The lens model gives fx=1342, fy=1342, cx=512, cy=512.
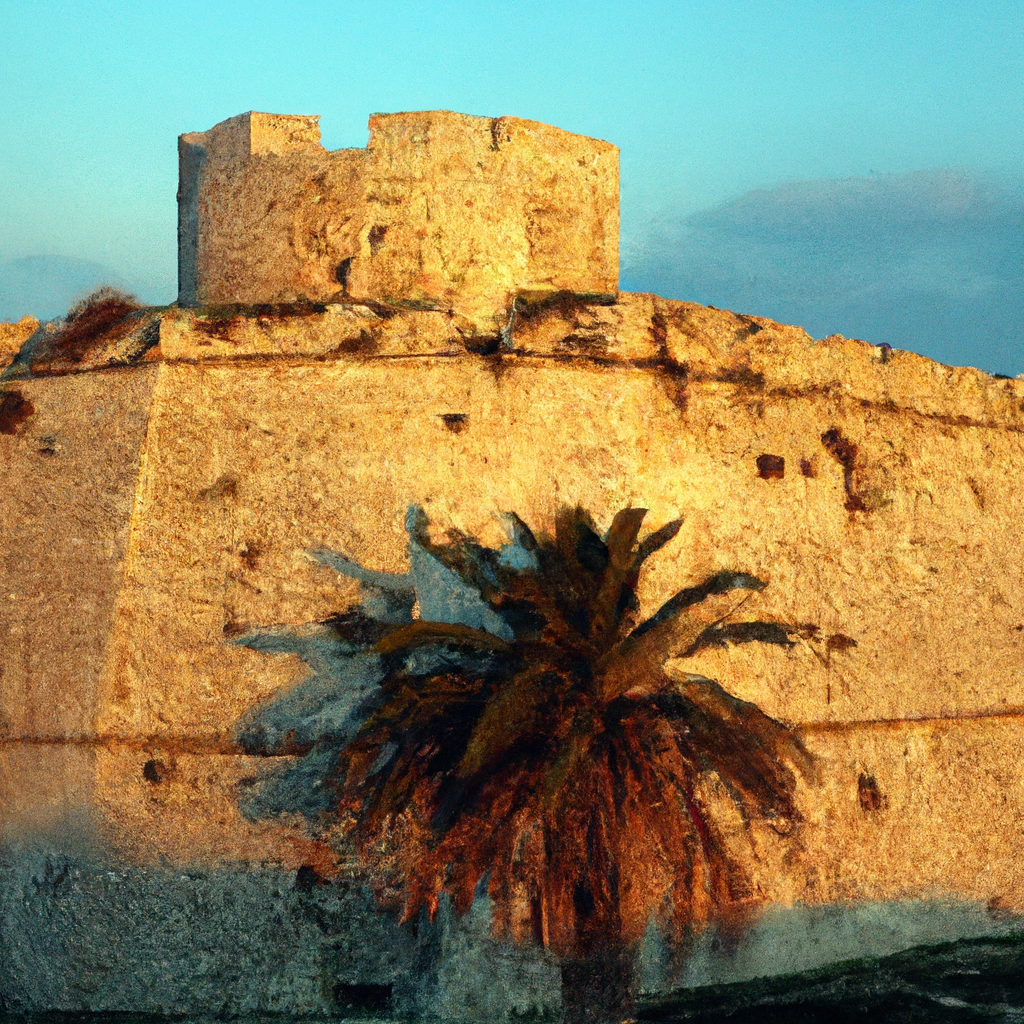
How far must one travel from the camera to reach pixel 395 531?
26.4 ft

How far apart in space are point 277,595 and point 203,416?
1.20 meters

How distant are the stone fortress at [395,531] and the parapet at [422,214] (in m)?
0.02

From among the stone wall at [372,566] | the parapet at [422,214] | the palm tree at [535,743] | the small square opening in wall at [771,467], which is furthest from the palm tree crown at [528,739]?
the parapet at [422,214]

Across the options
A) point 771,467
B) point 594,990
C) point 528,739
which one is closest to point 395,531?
point 528,739

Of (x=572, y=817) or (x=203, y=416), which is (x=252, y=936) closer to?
(x=572, y=817)

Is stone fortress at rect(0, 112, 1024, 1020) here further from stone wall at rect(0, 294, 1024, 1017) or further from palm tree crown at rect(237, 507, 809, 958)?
palm tree crown at rect(237, 507, 809, 958)

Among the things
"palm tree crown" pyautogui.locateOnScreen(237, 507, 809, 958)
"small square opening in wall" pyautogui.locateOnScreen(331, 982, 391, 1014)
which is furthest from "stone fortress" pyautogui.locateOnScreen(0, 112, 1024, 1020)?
"palm tree crown" pyautogui.locateOnScreen(237, 507, 809, 958)

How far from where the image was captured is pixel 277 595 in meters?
7.98

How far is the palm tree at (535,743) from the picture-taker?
7.18 metres

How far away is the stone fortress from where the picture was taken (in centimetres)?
766

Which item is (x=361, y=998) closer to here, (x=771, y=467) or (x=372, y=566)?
(x=372, y=566)

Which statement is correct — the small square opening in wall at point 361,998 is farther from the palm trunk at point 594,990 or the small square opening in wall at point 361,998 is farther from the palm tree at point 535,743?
the palm trunk at point 594,990

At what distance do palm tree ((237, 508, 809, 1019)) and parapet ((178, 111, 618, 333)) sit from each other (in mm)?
1799

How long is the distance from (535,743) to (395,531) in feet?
5.46
